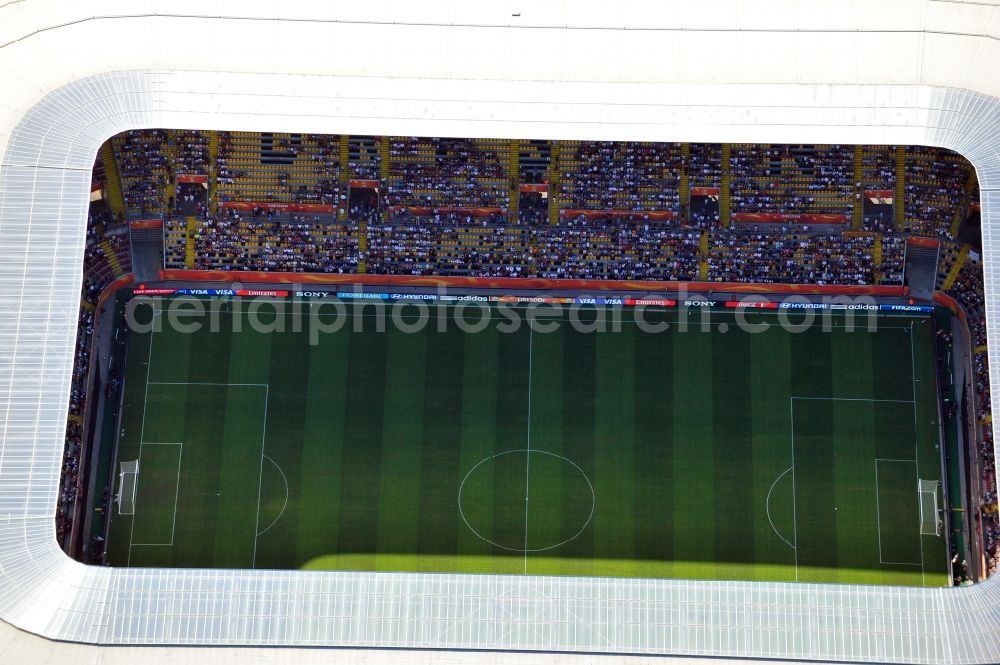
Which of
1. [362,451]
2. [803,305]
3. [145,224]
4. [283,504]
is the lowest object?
[283,504]

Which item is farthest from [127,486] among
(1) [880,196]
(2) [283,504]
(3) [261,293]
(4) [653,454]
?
(1) [880,196]

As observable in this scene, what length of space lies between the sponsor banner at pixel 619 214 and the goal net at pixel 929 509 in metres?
15.4

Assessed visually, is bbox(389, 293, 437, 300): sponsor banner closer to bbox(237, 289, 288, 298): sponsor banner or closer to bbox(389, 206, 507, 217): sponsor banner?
bbox(389, 206, 507, 217): sponsor banner

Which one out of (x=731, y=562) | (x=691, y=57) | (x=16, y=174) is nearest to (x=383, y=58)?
(x=691, y=57)

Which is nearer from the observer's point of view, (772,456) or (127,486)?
(127,486)

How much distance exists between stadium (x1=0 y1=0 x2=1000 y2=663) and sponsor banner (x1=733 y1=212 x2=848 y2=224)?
0.45 ft

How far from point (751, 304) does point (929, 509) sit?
11050 mm

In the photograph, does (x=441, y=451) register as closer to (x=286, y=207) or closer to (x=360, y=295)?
(x=360, y=295)

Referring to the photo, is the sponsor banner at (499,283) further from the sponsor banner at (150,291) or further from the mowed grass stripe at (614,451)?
the mowed grass stripe at (614,451)

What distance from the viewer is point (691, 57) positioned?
3200 cm

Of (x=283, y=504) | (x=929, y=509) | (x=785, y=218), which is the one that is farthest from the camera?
(x=785, y=218)

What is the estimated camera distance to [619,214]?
36469mm

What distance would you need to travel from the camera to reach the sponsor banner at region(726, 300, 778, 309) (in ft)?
119

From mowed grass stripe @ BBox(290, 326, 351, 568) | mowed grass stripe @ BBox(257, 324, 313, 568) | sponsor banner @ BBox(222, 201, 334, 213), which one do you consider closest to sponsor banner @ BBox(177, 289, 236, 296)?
mowed grass stripe @ BBox(257, 324, 313, 568)
